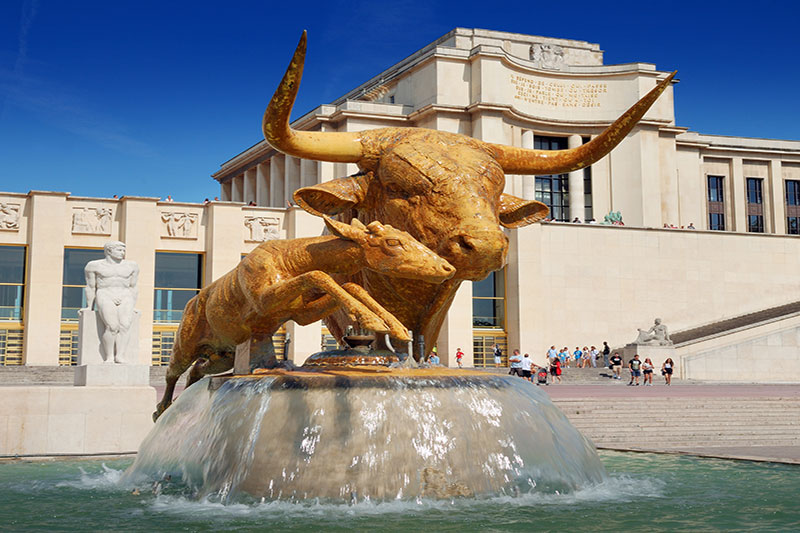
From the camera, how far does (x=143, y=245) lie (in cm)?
3906

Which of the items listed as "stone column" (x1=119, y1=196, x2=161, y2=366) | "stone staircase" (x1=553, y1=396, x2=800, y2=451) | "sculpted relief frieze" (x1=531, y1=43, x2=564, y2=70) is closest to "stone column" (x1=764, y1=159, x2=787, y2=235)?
"sculpted relief frieze" (x1=531, y1=43, x2=564, y2=70)

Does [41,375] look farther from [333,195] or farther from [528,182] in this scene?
[528,182]

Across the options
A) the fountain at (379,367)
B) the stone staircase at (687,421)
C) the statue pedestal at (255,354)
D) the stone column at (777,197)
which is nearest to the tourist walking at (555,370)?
the stone staircase at (687,421)

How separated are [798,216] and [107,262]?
64993mm

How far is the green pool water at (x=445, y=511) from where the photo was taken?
503cm

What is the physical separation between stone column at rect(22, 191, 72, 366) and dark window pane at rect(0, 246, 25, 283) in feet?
1.89

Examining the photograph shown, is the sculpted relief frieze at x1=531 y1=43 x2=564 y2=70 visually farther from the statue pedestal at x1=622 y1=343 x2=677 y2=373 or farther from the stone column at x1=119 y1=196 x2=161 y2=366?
the stone column at x1=119 y1=196 x2=161 y2=366

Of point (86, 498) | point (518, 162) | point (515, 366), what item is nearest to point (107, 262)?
point (86, 498)

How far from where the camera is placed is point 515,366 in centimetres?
2644

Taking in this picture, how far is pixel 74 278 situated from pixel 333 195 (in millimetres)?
36333

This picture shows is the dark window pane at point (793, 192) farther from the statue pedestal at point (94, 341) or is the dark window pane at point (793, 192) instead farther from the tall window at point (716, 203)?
the statue pedestal at point (94, 341)

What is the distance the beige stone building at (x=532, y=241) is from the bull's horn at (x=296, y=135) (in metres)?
31.9

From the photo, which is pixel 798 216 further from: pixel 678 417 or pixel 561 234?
pixel 678 417

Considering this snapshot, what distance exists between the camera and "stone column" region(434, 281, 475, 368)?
40438 millimetres
